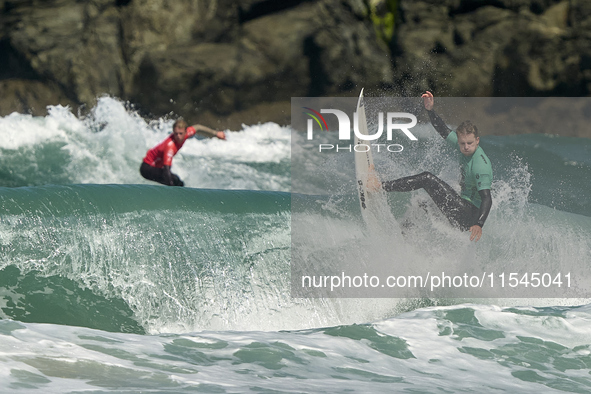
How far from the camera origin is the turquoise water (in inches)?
111

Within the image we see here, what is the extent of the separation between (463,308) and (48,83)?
1005cm

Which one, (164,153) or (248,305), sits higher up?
(164,153)

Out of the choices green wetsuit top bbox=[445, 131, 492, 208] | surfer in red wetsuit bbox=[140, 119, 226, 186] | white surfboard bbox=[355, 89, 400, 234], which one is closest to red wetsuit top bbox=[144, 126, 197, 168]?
surfer in red wetsuit bbox=[140, 119, 226, 186]

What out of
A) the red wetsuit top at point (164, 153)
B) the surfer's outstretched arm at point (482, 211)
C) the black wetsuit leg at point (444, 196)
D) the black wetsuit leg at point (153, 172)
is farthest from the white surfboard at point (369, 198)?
the black wetsuit leg at point (153, 172)

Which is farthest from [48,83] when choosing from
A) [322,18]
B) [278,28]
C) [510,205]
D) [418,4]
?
[510,205]

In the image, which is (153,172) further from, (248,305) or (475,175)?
(475,175)

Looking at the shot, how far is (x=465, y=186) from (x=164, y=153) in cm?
426

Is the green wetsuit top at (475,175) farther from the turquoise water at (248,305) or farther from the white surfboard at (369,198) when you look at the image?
the white surfboard at (369,198)

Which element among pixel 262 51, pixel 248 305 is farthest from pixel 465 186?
pixel 262 51

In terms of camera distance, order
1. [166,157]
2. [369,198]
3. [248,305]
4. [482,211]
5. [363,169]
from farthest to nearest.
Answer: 1. [166,157]
2. [363,169]
3. [369,198]
4. [482,211]
5. [248,305]

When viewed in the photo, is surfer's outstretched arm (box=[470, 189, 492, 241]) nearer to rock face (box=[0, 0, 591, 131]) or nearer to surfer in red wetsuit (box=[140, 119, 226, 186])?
surfer in red wetsuit (box=[140, 119, 226, 186])

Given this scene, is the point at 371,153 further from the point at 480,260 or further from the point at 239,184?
the point at 239,184

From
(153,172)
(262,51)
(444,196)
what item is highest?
(262,51)

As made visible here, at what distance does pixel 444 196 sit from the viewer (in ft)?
15.5
